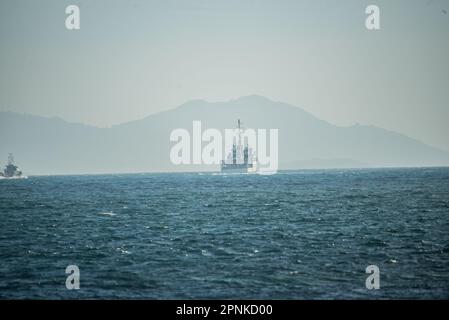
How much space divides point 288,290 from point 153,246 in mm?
17156

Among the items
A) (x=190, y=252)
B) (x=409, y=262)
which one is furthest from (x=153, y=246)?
(x=409, y=262)

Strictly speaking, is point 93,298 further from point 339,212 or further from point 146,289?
point 339,212

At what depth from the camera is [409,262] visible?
35562 mm

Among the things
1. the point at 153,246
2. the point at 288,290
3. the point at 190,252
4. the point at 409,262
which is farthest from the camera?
the point at 153,246

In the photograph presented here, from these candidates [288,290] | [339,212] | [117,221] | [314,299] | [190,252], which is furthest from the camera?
[339,212]

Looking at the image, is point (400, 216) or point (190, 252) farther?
point (400, 216)
